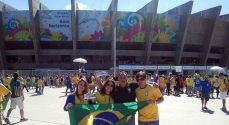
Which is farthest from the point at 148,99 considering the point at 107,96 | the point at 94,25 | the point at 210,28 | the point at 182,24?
the point at 210,28

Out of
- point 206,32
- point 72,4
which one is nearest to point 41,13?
point 72,4

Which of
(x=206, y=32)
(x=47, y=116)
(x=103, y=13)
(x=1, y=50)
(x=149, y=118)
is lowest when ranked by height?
(x=47, y=116)

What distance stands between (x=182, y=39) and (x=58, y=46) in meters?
23.9

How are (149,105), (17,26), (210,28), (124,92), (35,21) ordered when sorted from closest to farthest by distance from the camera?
(149,105) < (124,92) < (35,21) < (17,26) < (210,28)

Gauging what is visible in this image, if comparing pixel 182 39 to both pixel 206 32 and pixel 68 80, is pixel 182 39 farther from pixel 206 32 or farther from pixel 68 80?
pixel 68 80

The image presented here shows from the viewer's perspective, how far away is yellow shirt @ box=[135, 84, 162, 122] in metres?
4.24

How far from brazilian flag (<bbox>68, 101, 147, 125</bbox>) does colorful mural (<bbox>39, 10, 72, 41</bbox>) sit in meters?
36.0

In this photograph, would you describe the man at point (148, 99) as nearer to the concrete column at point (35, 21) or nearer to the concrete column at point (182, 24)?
the concrete column at point (35, 21)

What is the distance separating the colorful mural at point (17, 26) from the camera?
1512 inches

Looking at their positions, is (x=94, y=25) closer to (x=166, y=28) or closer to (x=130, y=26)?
(x=130, y=26)

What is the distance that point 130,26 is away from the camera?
39.5 metres

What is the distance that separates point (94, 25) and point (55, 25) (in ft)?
22.4

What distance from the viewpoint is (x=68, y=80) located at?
711 inches

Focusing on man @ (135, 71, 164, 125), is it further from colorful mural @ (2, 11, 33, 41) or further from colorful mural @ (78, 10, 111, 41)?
colorful mural @ (2, 11, 33, 41)
